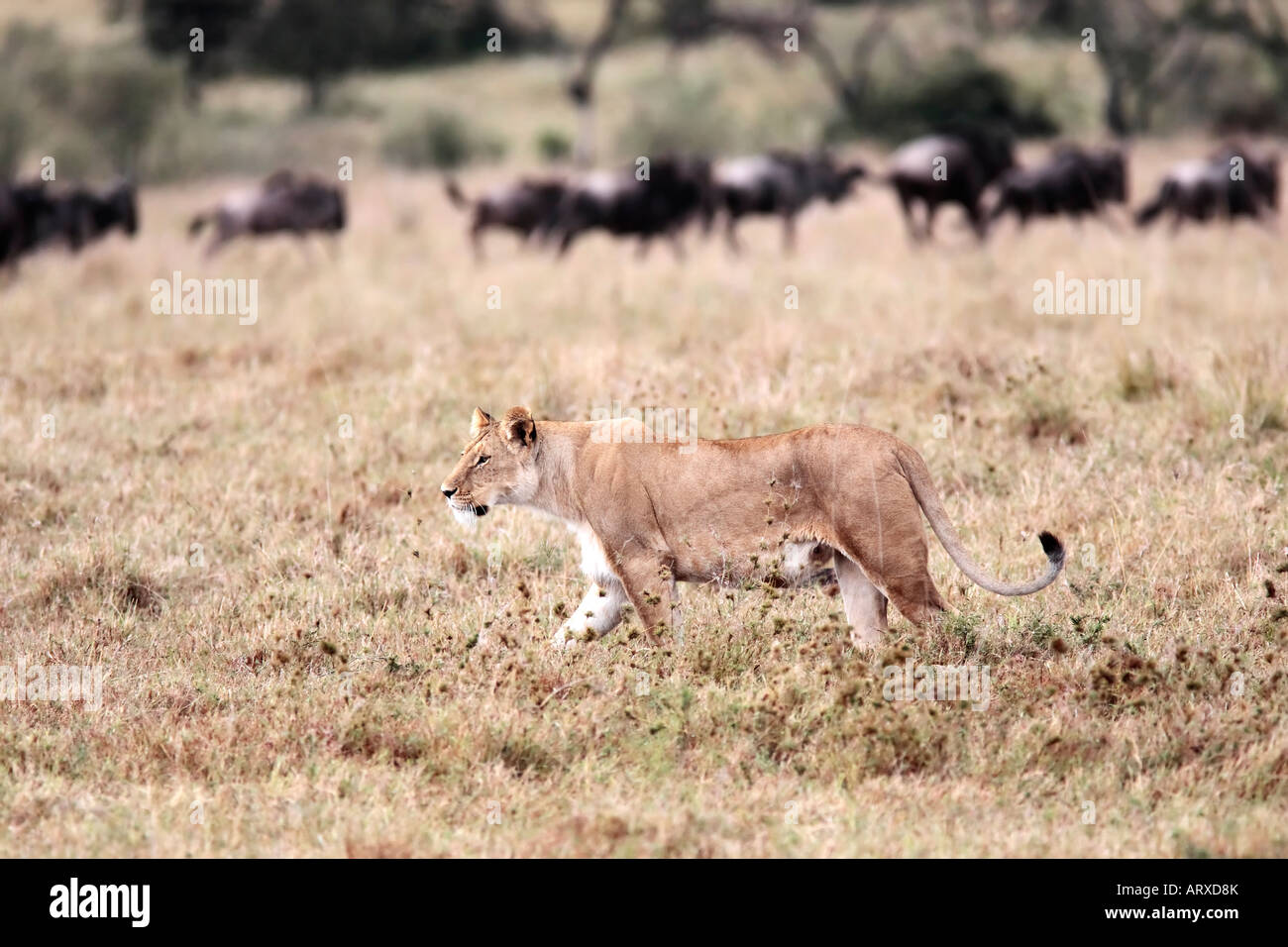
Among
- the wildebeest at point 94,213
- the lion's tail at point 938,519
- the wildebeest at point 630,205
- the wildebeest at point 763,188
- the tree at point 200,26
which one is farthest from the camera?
the tree at point 200,26

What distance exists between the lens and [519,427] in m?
6.49

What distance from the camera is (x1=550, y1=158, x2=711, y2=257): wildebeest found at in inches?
731

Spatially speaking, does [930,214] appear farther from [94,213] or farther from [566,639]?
[566,639]

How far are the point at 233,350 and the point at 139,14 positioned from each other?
34.5 metres

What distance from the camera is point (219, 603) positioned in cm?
718

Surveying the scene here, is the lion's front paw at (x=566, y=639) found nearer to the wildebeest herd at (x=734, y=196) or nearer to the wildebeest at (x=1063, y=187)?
the wildebeest herd at (x=734, y=196)

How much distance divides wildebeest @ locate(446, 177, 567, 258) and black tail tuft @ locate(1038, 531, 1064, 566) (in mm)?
13617

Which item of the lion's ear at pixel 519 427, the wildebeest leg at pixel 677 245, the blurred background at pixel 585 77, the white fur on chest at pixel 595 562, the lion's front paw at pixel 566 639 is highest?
the blurred background at pixel 585 77

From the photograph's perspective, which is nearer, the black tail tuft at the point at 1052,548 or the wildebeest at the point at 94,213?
the black tail tuft at the point at 1052,548

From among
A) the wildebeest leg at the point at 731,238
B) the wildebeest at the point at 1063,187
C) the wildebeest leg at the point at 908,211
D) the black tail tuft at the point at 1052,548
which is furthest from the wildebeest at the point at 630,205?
the black tail tuft at the point at 1052,548

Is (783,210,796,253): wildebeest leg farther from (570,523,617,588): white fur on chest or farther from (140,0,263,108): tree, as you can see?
(140,0,263,108): tree

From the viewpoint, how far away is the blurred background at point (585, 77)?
29500mm

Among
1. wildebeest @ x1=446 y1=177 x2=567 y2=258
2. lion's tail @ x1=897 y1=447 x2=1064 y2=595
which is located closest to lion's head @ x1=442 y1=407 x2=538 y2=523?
lion's tail @ x1=897 y1=447 x2=1064 y2=595
